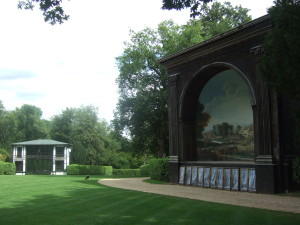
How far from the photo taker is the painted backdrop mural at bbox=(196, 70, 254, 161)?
16422 mm

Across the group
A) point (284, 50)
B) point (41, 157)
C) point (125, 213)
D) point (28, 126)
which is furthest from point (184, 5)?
point (28, 126)

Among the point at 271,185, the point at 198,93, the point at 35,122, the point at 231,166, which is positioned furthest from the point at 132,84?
the point at 35,122

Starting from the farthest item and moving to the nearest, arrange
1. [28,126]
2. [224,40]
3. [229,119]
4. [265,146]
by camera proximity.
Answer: [28,126]
[229,119]
[224,40]
[265,146]

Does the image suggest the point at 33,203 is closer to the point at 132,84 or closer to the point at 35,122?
the point at 132,84

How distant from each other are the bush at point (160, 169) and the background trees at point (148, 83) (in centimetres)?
621

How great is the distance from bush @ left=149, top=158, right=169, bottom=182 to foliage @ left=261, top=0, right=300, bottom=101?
1077 cm

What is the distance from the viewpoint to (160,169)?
19172 mm

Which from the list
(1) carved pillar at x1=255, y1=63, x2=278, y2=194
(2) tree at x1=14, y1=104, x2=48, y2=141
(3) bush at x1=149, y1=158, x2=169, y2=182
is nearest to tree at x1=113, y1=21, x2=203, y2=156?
(3) bush at x1=149, y1=158, x2=169, y2=182

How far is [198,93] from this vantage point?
60.3ft

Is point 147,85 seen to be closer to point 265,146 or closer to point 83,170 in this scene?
point 83,170

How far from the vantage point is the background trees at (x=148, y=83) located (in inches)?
1013

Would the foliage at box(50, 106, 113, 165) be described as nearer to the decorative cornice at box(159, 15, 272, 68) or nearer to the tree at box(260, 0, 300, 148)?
the decorative cornice at box(159, 15, 272, 68)

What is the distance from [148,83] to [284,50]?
18.9 metres

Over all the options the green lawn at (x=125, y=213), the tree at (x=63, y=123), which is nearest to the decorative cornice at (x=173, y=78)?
the green lawn at (x=125, y=213)
